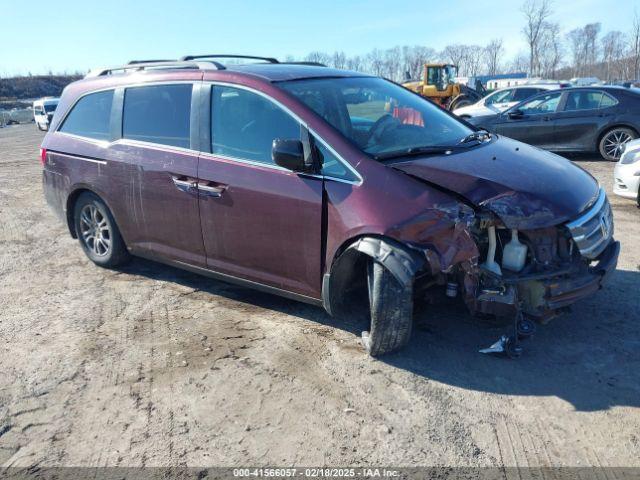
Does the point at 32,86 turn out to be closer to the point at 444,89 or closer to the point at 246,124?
the point at 444,89

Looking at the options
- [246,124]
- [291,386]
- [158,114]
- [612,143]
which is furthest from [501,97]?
[291,386]

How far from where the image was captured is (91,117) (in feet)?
17.2

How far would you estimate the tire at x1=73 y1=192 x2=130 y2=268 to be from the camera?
5152 mm

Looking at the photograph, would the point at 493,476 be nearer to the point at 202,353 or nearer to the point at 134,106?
the point at 202,353

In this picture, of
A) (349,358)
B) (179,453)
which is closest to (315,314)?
(349,358)

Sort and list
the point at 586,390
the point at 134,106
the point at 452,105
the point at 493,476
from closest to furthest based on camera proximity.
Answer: the point at 493,476
the point at 586,390
the point at 134,106
the point at 452,105

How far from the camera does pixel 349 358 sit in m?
3.63

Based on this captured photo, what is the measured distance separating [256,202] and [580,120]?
29.4 feet

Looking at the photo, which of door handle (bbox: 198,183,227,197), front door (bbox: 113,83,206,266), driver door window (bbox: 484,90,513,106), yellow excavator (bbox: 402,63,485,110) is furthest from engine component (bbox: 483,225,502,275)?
yellow excavator (bbox: 402,63,485,110)

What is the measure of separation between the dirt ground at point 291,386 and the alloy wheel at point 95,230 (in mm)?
648

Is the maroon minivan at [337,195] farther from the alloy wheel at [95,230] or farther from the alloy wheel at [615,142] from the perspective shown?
the alloy wheel at [615,142]

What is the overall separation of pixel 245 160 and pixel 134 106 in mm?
1514

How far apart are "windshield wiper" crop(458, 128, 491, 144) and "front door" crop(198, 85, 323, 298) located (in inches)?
54.2

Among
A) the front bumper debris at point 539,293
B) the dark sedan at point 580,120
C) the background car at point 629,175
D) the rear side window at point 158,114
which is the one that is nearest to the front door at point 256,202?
the rear side window at point 158,114
